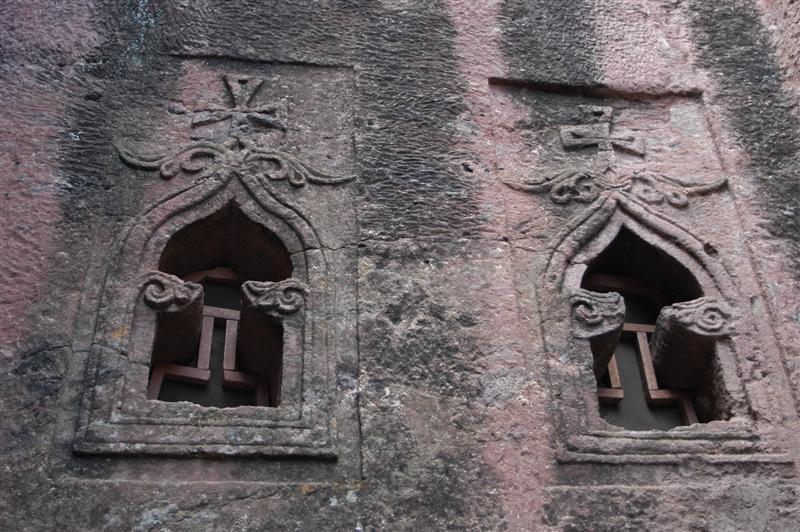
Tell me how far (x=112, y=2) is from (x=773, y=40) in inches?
131

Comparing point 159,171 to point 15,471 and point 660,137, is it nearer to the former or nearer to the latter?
point 15,471

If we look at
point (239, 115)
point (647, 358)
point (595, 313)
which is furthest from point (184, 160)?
point (647, 358)

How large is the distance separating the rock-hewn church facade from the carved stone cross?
0.05 ft

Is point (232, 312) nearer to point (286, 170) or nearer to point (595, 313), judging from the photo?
point (286, 170)

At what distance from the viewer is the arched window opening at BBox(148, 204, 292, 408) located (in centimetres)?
388

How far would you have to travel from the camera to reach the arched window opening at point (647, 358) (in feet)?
13.4

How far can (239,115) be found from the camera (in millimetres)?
4543

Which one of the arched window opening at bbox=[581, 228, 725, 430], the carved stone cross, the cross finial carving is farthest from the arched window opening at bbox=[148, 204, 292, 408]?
the cross finial carving

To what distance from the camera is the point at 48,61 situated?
452cm

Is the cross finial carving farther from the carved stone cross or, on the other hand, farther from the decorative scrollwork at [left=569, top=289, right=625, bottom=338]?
the carved stone cross

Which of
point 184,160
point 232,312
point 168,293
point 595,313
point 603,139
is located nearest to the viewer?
point 168,293

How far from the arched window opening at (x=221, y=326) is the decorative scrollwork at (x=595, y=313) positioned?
1.15 meters

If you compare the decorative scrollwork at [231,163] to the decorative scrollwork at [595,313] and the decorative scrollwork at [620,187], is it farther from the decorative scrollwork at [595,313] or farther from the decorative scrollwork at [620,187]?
the decorative scrollwork at [595,313]

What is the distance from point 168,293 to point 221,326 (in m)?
0.35
